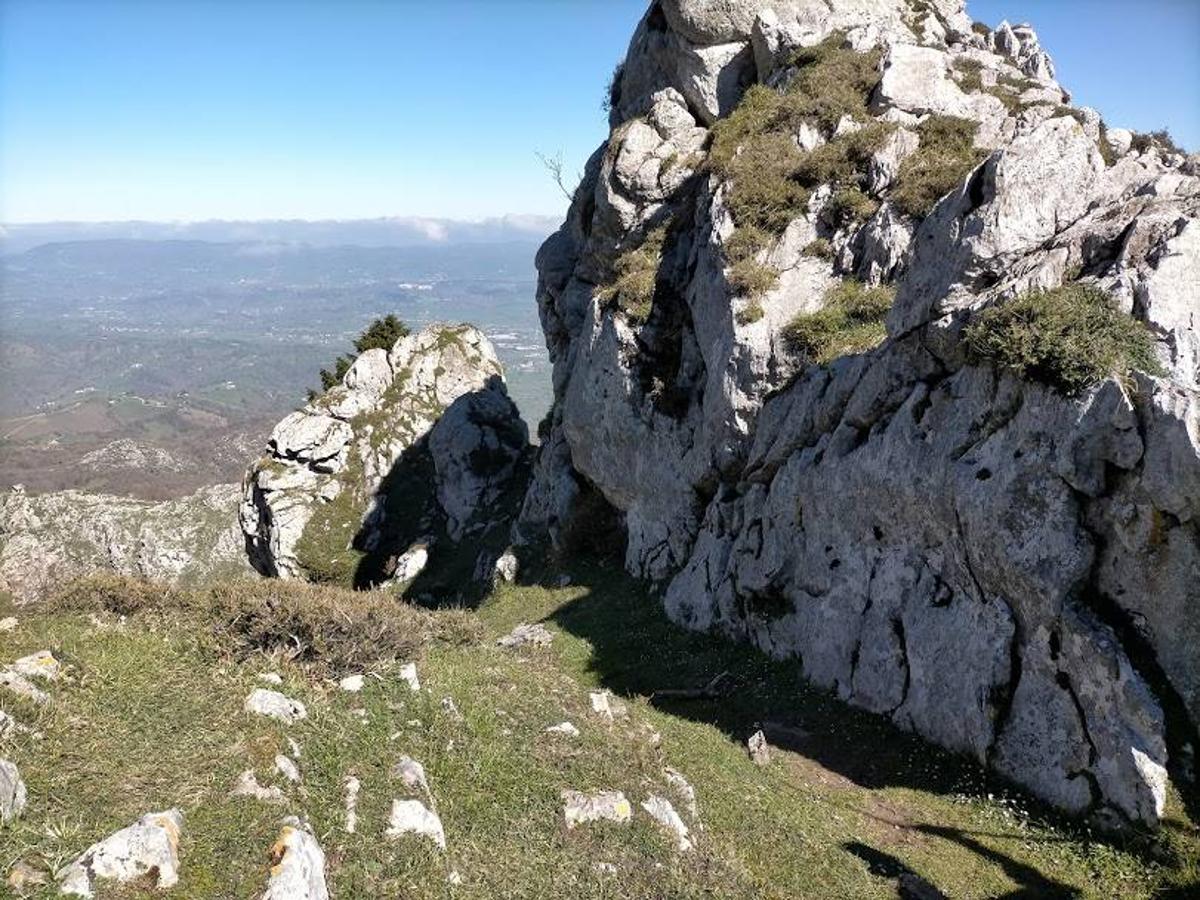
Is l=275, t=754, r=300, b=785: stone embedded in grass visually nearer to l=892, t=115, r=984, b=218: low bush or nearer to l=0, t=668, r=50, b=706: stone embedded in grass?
l=0, t=668, r=50, b=706: stone embedded in grass

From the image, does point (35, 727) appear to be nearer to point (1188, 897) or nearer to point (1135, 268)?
point (1188, 897)

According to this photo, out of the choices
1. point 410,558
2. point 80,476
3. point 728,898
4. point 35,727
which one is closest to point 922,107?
point 728,898

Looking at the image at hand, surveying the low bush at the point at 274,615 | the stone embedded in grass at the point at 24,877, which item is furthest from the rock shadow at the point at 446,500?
the stone embedded in grass at the point at 24,877

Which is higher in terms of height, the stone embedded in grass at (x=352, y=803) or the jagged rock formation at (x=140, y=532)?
the stone embedded in grass at (x=352, y=803)

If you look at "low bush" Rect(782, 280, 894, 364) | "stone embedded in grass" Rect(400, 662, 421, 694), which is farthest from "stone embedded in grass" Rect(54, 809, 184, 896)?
"low bush" Rect(782, 280, 894, 364)

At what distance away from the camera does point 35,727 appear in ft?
34.3

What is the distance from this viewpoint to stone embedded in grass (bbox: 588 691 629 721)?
51.4ft

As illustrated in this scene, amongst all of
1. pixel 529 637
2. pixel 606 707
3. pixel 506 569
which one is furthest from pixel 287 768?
pixel 506 569

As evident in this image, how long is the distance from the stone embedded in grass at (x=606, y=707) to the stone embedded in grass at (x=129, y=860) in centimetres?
877

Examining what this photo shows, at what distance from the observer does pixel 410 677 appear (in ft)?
46.6

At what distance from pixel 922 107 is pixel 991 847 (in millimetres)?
27063

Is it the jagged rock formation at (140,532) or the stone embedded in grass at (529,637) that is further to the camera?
the jagged rock formation at (140,532)

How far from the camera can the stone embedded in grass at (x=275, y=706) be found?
463 inches

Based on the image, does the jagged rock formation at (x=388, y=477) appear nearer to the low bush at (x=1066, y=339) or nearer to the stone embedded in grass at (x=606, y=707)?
the stone embedded in grass at (x=606, y=707)
